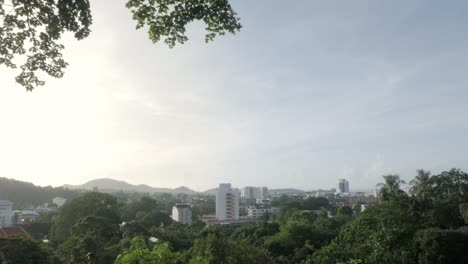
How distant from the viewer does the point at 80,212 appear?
3384 centimetres

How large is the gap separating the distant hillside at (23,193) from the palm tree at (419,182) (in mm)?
82144

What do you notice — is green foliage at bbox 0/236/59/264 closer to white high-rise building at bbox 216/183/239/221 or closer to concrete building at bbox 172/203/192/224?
concrete building at bbox 172/203/192/224

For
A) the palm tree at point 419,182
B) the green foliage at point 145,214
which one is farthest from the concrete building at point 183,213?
the palm tree at point 419,182

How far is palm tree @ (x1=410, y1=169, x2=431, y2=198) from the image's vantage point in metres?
31.4

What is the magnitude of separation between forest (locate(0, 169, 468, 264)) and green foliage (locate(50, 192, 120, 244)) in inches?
3.4

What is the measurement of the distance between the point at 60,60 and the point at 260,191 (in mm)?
172540

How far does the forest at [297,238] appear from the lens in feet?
39.9

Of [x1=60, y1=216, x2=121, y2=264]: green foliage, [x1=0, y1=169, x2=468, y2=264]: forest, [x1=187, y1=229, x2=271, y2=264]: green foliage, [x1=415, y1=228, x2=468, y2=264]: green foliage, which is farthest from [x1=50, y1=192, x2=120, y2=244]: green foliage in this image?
[x1=415, y1=228, x2=468, y2=264]: green foliage

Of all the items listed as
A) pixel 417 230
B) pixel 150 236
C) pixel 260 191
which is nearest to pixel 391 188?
pixel 417 230

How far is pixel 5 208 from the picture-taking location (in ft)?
194

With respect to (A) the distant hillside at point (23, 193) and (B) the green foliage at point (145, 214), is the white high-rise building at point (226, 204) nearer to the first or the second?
(B) the green foliage at point (145, 214)

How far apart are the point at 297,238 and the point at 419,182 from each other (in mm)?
13542

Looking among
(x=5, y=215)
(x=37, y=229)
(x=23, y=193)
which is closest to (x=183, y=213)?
(x=37, y=229)

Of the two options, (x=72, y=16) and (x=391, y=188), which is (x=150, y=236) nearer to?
(x=391, y=188)
